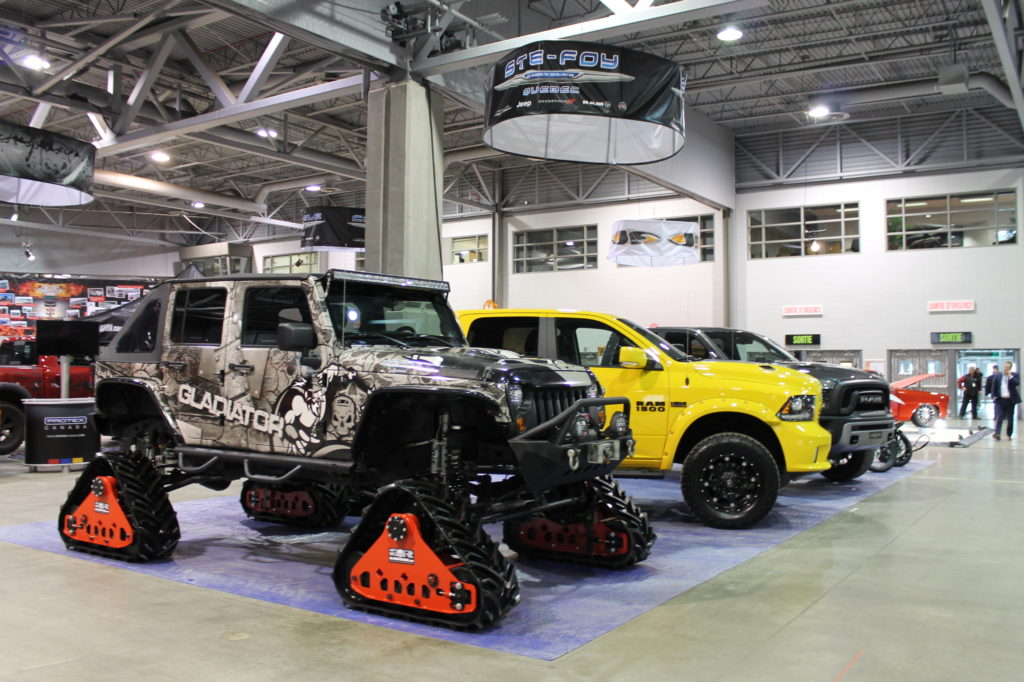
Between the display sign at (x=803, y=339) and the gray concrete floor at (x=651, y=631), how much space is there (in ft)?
62.6

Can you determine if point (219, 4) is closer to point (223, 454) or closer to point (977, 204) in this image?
point (223, 454)

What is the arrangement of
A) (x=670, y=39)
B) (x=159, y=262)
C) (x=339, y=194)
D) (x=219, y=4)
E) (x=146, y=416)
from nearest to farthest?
(x=146, y=416) < (x=219, y=4) < (x=670, y=39) < (x=339, y=194) < (x=159, y=262)

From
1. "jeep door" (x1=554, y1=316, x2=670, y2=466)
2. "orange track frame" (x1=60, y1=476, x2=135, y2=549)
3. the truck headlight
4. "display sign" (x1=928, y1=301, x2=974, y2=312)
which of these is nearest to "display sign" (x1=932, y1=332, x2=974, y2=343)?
"display sign" (x1=928, y1=301, x2=974, y2=312)

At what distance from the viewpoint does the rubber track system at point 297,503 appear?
7.51 meters

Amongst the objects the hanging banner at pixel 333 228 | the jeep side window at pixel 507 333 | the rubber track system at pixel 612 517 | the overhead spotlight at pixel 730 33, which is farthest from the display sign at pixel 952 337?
the rubber track system at pixel 612 517

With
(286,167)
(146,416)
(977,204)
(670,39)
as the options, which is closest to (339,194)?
(286,167)

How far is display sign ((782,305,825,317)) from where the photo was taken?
82.5 ft

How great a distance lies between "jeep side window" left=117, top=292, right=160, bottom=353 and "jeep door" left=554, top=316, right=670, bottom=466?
140 inches

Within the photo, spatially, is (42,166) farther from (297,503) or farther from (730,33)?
(730,33)

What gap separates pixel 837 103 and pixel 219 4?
1517 centimetres

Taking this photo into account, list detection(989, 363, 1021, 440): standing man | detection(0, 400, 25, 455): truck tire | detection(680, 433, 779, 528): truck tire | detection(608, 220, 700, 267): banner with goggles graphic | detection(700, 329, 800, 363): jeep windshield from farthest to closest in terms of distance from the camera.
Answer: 1. detection(608, 220, 700, 267): banner with goggles graphic
2. detection(989, 363, 1021, 440): standing man
3. detection(0, 400, 25, 455): truck tire
4. detection(700, 329, 800, 363): jeep windshield
5. detection(680, 433, 779, 528): truck tire

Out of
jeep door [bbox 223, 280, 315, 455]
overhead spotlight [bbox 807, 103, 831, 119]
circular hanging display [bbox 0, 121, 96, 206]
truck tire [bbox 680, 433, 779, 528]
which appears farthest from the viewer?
overhead spotlight [bbox 807, 103, 831, 119]

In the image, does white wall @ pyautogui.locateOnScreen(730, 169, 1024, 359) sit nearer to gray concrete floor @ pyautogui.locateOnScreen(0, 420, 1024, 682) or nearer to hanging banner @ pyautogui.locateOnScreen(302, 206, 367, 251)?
hanging banner @ pyautogui.locateOnScreen(302, 206, 367, 251)

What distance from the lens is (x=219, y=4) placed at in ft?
31.8
